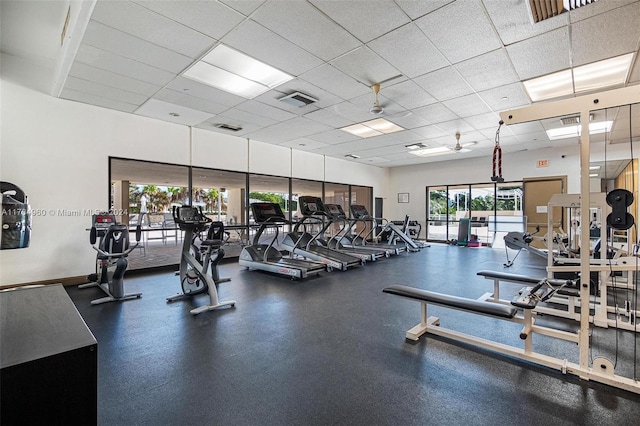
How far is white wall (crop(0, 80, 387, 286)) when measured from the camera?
15.0 feet

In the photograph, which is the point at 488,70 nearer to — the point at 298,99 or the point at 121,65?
the point at 298,99

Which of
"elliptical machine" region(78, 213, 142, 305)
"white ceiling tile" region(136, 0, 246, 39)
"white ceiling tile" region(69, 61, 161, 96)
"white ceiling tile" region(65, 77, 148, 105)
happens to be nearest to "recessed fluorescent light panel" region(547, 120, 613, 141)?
"white ceiling tile" region(136, 0, 246, 39)

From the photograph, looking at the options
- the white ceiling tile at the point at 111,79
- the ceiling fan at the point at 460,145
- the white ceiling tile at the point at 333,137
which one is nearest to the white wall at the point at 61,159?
the white ceiling tile at the point at 111,79

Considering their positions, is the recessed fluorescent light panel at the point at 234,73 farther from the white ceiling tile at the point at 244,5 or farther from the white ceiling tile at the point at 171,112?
the white ceiling tile at the point at 171,112

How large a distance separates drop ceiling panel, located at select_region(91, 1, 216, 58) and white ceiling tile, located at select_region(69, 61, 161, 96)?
48.8 inches

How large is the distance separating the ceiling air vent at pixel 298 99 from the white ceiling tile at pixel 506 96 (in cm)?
278

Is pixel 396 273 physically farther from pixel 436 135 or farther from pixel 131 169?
pixel 131 169

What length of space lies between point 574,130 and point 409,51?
5814 mm

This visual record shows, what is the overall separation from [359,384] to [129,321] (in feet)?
9.19

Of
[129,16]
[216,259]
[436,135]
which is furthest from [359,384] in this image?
[436,135]

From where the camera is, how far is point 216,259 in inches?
190

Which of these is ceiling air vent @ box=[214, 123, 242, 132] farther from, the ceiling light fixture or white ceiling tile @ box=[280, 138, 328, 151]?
the ceiling light fixture

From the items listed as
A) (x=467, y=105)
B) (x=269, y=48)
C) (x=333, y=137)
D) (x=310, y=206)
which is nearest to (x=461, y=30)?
(x=269, y=48)

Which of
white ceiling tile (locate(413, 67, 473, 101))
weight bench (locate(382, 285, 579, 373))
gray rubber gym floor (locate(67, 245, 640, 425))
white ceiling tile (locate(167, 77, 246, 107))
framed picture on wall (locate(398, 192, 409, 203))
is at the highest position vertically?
white ceiling tile (locate(167, 77, 246, 107))
